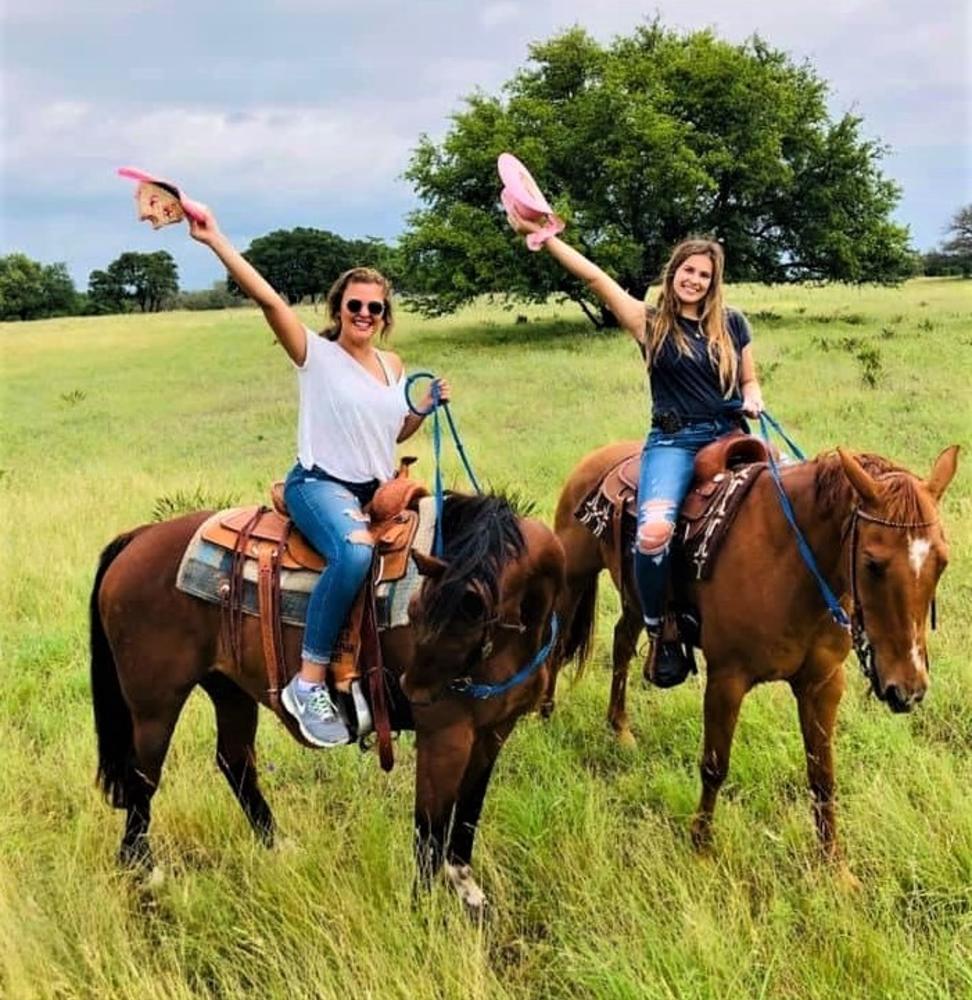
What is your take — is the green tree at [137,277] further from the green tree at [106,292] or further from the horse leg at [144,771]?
the horse leg at [144,771]

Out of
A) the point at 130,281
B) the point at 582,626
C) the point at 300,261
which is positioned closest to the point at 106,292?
the point at 130,281

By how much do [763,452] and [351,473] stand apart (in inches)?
76.7

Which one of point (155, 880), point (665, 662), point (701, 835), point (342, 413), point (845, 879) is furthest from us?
point (665, 662)

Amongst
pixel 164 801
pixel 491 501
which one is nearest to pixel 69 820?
pixel 164 801

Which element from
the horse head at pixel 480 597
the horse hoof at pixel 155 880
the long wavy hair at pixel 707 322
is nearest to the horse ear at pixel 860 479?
the horse head at pixel 480 597

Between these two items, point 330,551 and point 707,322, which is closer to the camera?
point 330,551

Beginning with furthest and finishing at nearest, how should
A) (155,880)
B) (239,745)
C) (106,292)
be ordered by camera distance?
(106,292) < (239,745) < (155,880)

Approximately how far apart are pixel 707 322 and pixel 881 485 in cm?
152

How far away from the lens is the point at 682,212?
29.5m

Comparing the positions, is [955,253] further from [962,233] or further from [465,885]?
[465,885]

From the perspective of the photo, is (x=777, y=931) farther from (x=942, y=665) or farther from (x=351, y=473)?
(x=942, y=665)

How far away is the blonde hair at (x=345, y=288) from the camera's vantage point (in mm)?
3498

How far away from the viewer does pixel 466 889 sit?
10.7 feet

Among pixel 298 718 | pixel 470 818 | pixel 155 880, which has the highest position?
pixel 298 718
